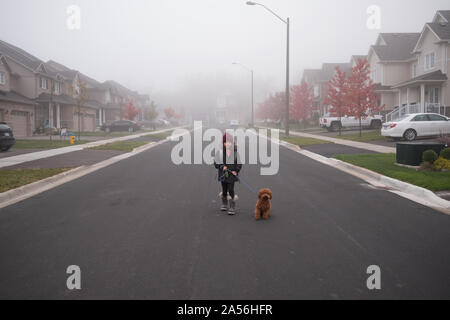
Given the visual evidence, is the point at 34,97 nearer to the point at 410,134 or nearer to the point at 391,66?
the point at 410,134

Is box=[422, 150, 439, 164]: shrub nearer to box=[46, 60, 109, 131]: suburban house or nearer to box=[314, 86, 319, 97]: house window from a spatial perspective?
box=[46, 60, 109, 131]: suburban house

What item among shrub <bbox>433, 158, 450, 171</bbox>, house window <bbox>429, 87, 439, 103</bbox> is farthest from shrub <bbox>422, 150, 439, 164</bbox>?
house window <bbox>429, 87, 439, 103</bbox>

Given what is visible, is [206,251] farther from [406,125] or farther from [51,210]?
[406,125]

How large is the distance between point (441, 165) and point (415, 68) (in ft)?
103

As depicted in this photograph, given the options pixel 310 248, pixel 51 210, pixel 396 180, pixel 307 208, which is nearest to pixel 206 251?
Result: pixel 310 248

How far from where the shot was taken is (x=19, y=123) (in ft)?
115

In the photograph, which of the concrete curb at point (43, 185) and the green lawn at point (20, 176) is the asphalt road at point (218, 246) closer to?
the concrete curb at point (43, 185)

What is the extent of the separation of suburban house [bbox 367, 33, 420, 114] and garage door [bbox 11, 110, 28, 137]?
111ft

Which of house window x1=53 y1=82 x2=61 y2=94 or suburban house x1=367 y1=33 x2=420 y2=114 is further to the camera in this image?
house window x1=53 y1=82 x2=61 y2=94

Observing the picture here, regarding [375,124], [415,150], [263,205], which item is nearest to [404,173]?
[415,150]

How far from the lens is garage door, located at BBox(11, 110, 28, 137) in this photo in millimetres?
34062
